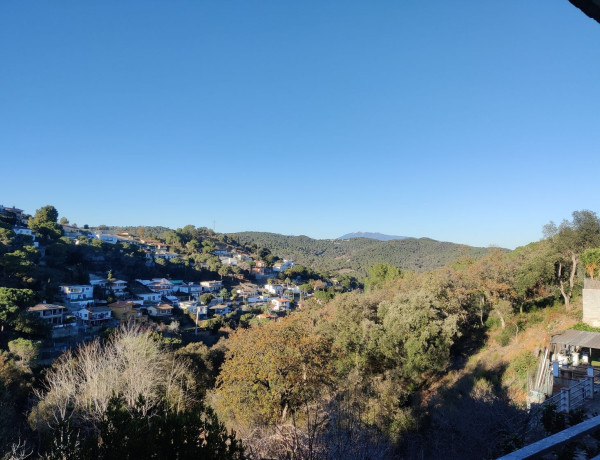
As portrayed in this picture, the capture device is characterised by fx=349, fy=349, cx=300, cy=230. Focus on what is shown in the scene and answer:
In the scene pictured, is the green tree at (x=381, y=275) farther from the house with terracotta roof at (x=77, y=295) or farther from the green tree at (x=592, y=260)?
the house with terracotta roof at (x=77, y=295)

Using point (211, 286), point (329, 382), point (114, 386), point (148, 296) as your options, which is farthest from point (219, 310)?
point (329, 382)

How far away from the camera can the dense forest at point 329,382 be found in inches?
192

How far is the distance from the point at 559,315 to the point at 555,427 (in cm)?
1497

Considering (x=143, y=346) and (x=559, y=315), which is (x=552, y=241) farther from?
(x=143, y=346)

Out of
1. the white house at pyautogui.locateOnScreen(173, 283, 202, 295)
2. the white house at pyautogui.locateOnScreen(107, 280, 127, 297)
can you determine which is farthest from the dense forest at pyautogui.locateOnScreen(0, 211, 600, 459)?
the white house at pyautogui.locateOnScreen(173, 283, 202, 295)

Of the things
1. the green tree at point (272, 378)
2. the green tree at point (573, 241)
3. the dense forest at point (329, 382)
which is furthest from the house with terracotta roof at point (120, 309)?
the green tree at point (573, 241)

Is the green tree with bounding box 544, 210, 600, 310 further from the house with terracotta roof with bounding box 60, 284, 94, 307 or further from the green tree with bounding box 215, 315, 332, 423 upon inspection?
the house with terracotta roof with bounding box 60, 284, 94, 307

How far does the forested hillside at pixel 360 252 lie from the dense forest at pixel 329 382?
5499 centimetres

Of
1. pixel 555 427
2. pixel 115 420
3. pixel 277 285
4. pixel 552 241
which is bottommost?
pixel 277 285

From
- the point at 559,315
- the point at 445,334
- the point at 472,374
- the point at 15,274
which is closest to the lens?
the point at 472,374

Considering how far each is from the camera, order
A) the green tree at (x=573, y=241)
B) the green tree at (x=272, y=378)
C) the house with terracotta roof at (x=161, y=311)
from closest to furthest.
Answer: the green tree at (x=272, y=378)
the green tree at (x=573, y=241)
the house with terracotta roof at (x=161, y=311)

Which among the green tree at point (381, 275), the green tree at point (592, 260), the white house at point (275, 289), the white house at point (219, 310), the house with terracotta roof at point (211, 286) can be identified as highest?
the green tree at point (592, 260)

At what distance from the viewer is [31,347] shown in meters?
21.7

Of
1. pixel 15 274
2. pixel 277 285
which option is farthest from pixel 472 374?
pixel 277 285
